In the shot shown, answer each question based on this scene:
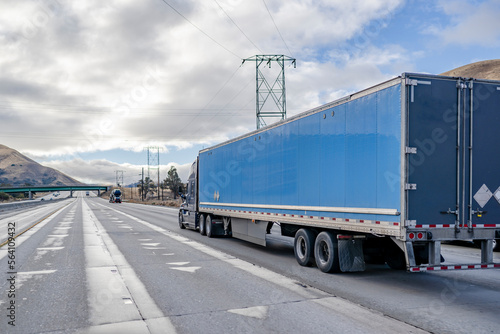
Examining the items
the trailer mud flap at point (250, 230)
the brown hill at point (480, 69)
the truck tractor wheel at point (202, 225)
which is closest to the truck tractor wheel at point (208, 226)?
the truck tractor wheel at point (202, 225)

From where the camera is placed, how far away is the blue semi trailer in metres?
7.63

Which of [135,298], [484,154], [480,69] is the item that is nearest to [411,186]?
[484,154]

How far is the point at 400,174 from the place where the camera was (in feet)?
24.9

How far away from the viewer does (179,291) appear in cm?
786

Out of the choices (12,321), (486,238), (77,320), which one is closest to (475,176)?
(486,238)

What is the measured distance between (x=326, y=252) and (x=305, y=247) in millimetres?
853

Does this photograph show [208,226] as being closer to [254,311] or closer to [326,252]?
[326,252]

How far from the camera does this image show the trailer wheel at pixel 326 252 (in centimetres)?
941

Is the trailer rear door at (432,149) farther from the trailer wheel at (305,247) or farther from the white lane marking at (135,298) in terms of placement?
the white lane marking at (135,298)

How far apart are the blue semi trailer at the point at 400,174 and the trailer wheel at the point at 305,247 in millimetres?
26

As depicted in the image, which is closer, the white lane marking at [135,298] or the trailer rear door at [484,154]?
the white lane marking at [135,298]

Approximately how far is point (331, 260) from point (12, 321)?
20.2 feet

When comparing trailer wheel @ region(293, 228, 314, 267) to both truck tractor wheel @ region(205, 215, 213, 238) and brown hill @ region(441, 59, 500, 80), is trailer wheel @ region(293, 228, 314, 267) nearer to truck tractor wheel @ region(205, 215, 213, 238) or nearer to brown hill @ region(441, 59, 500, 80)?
truck tractor wheel @ region(205, 215, 213, 238)

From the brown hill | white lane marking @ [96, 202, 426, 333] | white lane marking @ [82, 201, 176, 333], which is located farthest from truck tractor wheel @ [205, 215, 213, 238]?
the brown hill
